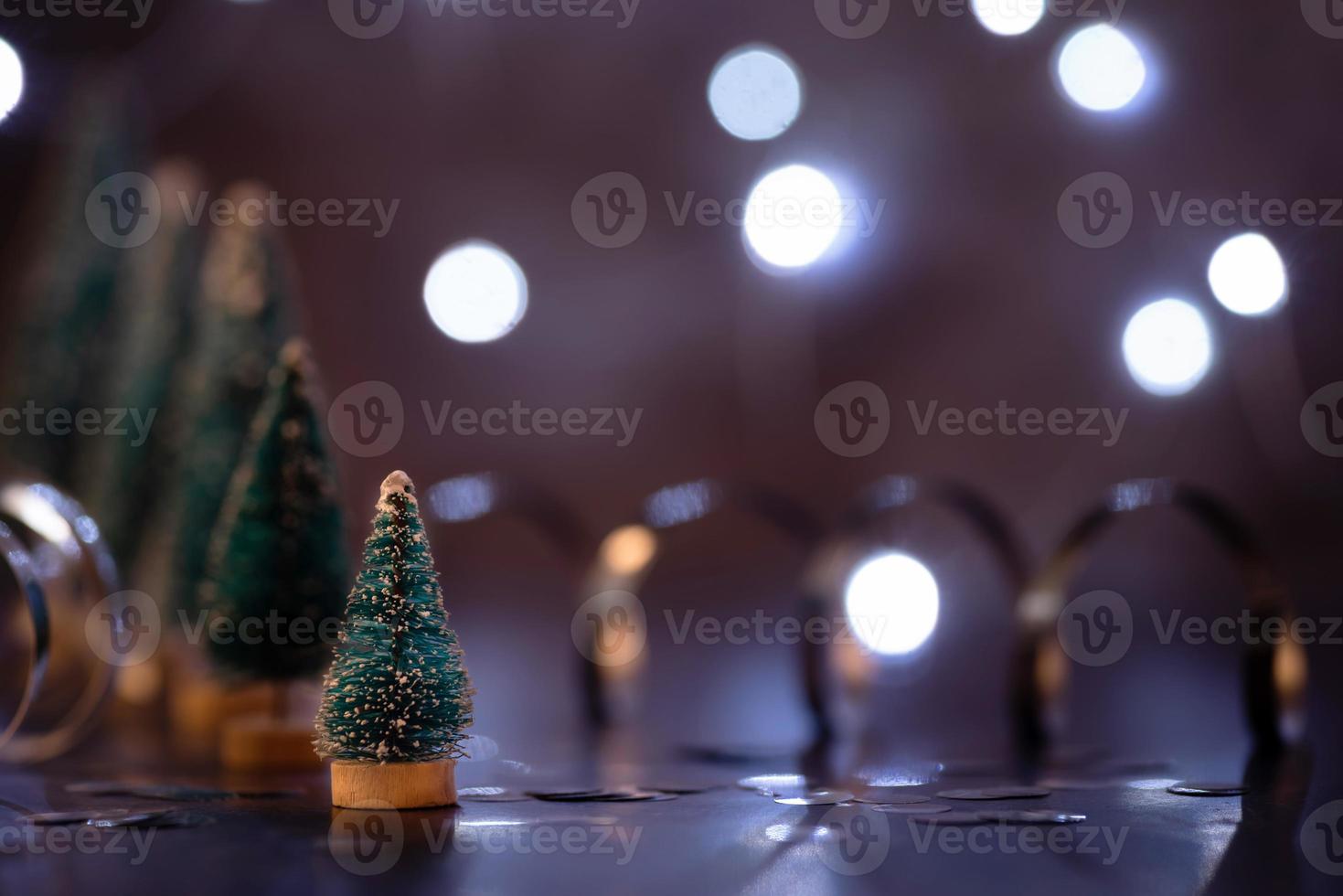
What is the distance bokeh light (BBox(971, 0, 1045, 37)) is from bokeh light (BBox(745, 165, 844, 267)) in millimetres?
979

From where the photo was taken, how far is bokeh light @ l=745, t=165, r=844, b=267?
20.9 ft

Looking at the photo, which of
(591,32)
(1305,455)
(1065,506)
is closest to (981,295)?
(1065,506)

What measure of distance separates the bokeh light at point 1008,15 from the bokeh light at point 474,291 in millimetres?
2594

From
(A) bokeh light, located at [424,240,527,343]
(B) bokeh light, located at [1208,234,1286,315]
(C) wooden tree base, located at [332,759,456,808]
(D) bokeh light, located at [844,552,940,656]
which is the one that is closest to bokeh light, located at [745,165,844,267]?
(A) bokeh light, located at [424,240,527,343]

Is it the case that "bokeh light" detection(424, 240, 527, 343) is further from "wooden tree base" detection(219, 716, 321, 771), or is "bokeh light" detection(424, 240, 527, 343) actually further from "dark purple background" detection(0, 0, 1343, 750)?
"wooden tree base" detection(219, 716, 321, 771)

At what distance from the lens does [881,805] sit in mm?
2176

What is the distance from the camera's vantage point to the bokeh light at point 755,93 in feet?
21.4

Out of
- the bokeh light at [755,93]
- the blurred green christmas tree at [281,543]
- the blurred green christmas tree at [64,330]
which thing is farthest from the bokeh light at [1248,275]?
the blurred green christmas tree at [64,330]

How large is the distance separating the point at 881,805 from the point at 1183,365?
377cm

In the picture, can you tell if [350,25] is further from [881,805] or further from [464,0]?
[881,805]

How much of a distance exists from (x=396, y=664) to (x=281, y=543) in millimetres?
779

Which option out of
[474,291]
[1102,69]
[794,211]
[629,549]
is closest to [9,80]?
[474,291]

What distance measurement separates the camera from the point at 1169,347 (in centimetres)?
545

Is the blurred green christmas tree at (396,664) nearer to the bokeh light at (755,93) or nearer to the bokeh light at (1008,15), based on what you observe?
the bokeh light at (1008,15)
